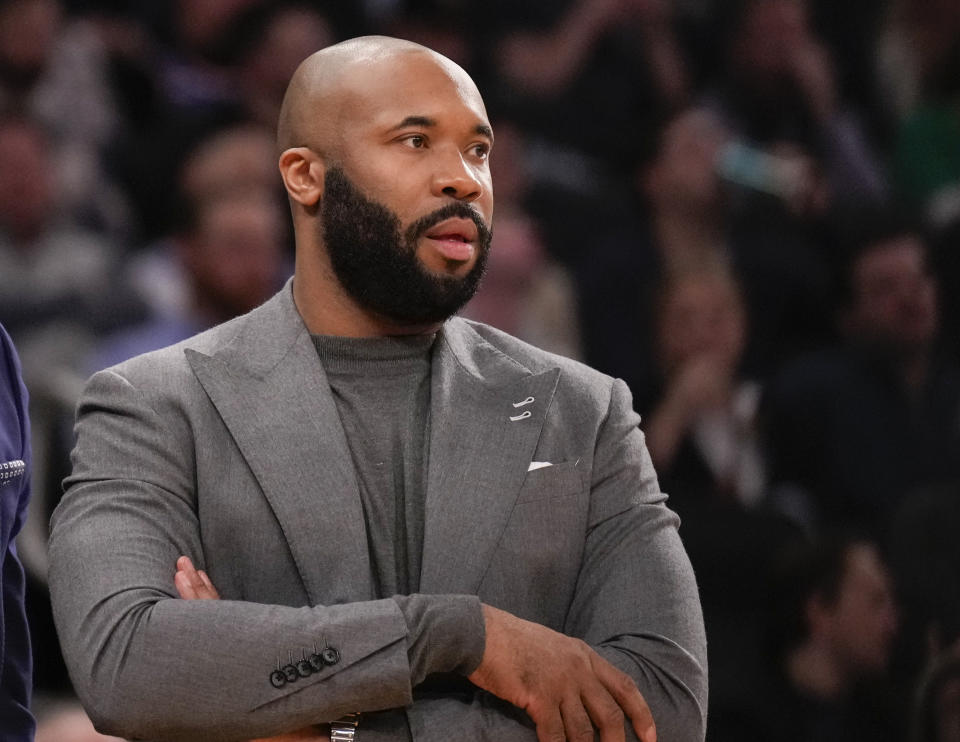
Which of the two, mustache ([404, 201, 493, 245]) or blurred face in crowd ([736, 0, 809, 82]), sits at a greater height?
blurred face in crowd ([736, 0, 809, 82])

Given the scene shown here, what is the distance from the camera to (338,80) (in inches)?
86.4

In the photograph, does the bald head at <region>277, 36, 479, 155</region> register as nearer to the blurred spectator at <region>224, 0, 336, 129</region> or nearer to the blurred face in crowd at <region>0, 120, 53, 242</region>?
the blurred face in crowd at <region>0, 120, 53, 242</region>

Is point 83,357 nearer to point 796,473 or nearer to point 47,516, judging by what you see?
point 47,516

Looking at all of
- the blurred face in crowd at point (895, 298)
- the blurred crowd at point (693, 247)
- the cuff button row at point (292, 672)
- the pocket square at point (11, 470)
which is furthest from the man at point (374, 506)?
the blurred face in crowd at point (895, 298)

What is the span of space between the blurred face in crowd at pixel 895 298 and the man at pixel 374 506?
9.48ft

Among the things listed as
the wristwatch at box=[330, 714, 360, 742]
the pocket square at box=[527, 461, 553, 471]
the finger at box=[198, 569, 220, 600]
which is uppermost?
the pocket square at box=[527, 461, 553, 471]

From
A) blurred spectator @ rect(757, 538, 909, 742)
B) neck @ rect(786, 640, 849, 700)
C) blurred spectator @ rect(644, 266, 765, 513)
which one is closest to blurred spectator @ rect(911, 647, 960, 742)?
blurred spectator @ rect(757, 538, 909, 742)

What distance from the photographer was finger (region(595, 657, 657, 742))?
1989 millimetres

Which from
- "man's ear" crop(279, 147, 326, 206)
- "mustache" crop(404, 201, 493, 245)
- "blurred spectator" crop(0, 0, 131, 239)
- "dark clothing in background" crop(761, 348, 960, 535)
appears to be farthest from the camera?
"blurred spectator" crop(0, 0, 131, 239)

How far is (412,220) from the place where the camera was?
2.14 metres

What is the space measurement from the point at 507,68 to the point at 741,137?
0.97 m

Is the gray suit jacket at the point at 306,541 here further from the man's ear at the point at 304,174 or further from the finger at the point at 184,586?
the man's ear at the point at 304,174

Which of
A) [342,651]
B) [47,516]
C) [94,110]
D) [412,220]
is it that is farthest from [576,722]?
[94,110]

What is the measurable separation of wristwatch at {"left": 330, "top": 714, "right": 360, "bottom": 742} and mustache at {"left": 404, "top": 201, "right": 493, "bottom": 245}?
0.69 metres
